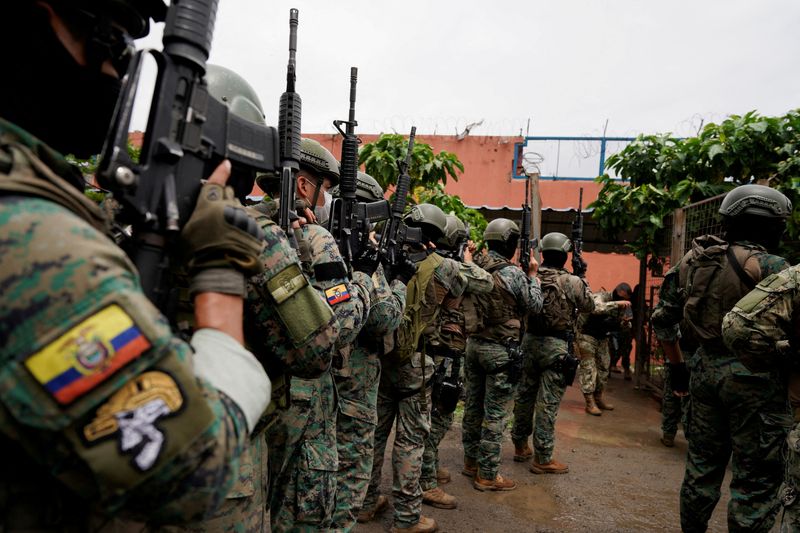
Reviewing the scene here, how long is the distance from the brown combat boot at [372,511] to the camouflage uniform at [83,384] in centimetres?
333

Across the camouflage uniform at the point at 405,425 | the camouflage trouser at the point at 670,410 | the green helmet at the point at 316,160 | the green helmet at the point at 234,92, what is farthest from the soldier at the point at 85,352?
the camouflage trouser at the point at 670,410

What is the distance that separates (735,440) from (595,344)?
4674 mm

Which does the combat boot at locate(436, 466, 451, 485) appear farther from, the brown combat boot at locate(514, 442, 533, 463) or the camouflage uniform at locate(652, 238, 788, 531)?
the camouflage uniform at locate(652, 238, 788, 531)

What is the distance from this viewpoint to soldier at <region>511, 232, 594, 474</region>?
17.6 feet

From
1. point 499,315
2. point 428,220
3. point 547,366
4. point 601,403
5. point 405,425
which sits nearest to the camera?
point 405,425

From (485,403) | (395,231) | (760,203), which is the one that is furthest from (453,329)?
(760,203)

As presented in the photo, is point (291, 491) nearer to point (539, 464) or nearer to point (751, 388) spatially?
point (751, 388)

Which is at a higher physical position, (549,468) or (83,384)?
(83,384)

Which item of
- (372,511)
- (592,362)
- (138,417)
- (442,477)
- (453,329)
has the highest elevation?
(138,417)

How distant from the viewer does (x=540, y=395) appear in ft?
17.8

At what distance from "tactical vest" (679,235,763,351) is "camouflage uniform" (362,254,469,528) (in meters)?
1.90

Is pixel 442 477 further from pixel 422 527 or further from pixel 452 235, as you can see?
pixel 452 235

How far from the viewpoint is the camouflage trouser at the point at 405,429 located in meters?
3.79

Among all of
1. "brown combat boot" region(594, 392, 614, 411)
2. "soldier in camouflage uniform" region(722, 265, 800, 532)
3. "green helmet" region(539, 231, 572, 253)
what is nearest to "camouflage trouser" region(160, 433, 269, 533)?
"soldier in camouflage uniform" region(722, 265, 800, 532)
